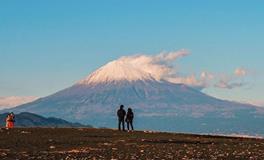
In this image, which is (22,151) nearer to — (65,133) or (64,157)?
(64,157)

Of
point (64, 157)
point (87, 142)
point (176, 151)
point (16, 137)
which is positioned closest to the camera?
point (64, 157)

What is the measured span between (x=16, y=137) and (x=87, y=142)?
7.98m

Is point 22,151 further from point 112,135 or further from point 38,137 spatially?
point 112,135

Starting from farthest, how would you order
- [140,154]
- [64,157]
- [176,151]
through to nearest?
[176,151] → [140,154] → [64,157]

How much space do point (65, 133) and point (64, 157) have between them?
81.7 ft

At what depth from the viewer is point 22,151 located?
45219mm

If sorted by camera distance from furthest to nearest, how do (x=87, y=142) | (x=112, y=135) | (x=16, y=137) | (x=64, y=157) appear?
(x=112, y=135) → (x=16, y=137) → (x=87, y=142) → (x=64, y=157)

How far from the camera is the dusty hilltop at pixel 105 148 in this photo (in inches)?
1690

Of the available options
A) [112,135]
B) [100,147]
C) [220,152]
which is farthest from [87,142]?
[220,152]

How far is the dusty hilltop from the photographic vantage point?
4294cm

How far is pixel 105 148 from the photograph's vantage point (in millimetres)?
48969

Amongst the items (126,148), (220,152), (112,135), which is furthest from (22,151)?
(112,135)

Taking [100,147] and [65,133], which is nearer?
[100,147]

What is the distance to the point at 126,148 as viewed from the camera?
49.1 m
